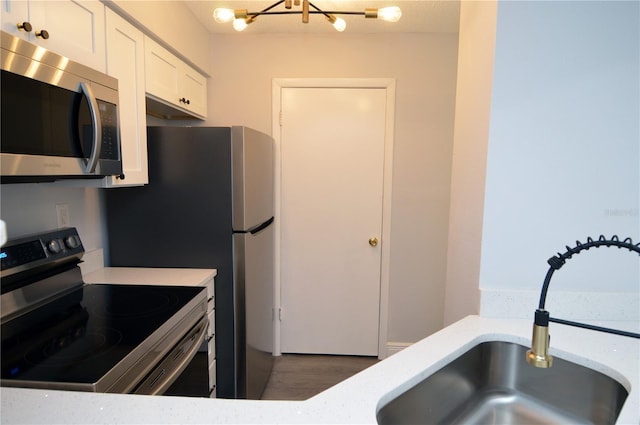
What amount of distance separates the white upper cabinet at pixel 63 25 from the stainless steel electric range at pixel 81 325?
74cm

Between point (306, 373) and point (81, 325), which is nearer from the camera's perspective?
point (81, 325)

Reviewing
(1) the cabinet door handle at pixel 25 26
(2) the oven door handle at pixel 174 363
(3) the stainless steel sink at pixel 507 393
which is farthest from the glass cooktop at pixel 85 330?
(1) the cabinet door handle at pixel 25 26

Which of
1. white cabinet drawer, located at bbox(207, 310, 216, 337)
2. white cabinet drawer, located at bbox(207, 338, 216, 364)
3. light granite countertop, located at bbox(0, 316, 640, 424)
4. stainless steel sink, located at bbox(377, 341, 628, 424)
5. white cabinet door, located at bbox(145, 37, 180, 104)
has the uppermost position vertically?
white cabinet door, located at bbox(145, 37, 180, 104)

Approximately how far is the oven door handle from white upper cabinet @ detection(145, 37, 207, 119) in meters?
1.21

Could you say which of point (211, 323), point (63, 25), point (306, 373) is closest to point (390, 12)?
point (63, 25)

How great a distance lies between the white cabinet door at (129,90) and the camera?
4.91ft

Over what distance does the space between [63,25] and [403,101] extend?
2.04 meters

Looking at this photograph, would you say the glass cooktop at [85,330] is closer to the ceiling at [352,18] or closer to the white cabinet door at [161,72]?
the white cabinet door at [161,72]

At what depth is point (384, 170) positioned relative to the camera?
2.64m

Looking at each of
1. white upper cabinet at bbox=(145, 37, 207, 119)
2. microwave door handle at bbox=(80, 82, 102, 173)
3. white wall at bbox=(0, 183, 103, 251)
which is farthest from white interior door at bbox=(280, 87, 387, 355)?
microwave door handle at bbox=(80, 82, 102, 173)

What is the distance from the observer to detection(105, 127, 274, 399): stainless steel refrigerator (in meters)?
1.87

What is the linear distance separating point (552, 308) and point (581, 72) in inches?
31.4

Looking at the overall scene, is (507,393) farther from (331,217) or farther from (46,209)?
(46,209)

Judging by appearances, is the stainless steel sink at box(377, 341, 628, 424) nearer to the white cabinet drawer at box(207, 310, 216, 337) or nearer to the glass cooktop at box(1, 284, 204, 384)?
the glass cooktop at box(1, 284, 204, 384)
